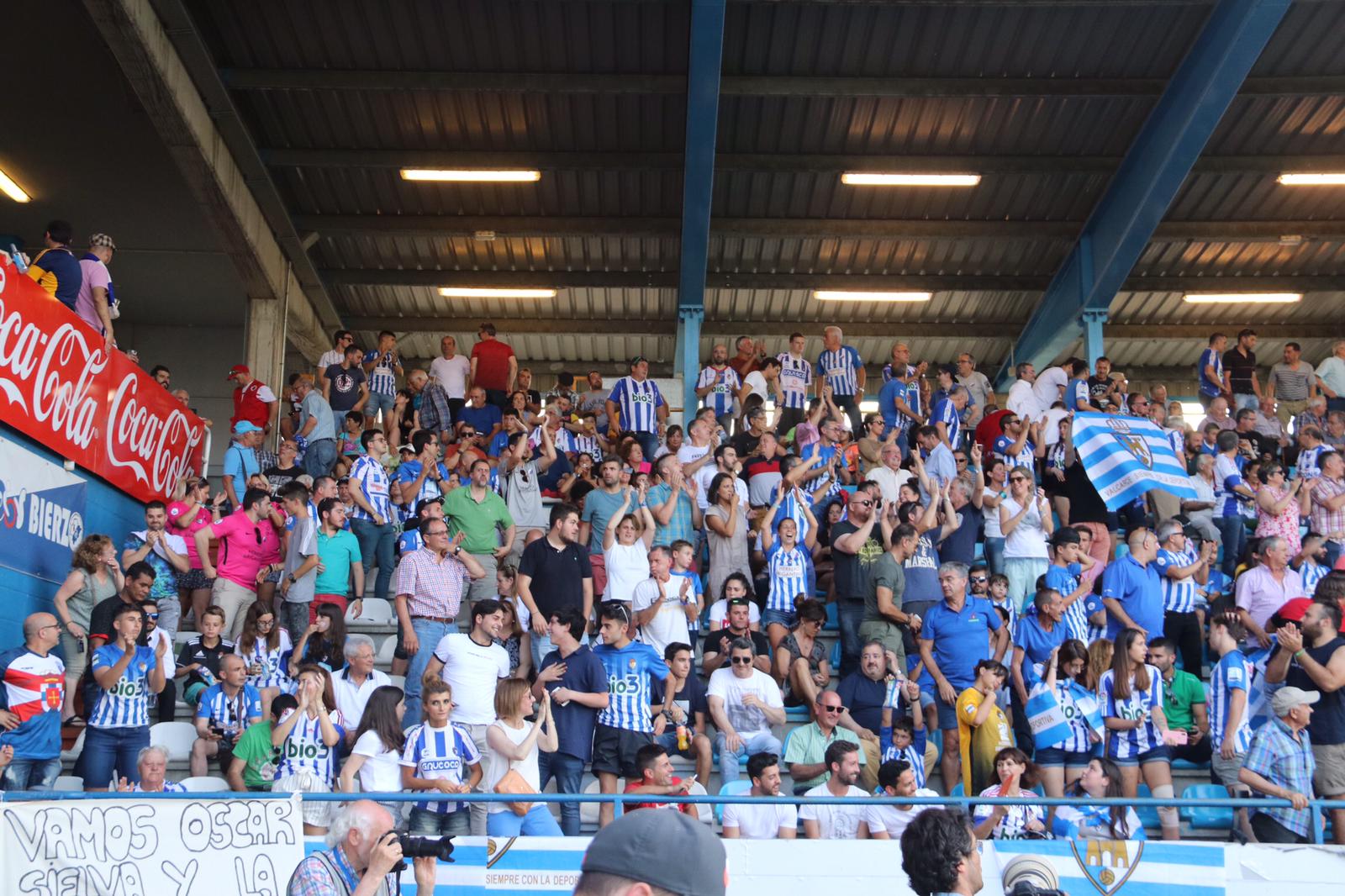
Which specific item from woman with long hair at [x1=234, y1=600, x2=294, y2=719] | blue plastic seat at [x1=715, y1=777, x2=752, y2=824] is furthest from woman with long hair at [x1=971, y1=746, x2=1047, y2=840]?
woman with long hair at [x1=234, y1=600, x2=294, y2=719]

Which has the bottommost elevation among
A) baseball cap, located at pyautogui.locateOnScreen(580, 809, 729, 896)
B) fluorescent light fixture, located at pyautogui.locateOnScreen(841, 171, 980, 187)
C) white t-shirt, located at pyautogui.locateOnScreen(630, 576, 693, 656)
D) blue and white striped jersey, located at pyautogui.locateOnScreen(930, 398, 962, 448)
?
baseball cap, located at pyautogui.locateOnScreen(580, 809, 729, 896)

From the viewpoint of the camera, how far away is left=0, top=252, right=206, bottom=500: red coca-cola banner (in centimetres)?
1012

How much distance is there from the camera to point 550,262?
19.3m

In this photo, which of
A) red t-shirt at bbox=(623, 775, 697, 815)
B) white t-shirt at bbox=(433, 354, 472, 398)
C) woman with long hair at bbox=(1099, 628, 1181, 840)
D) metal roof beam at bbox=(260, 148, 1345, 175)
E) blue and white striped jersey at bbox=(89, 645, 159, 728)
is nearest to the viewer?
red t-shirt at bbox=(623, 775, 697, 815)

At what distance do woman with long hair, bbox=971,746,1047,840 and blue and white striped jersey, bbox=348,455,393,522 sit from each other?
5.72m

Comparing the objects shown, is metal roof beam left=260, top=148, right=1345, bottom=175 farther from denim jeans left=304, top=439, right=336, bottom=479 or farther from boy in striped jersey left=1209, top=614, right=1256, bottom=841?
boy in striped jersey left=1209, top=614, right=1256, bottom=841

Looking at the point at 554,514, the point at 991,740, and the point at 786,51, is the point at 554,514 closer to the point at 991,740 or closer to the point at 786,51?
the point at 991,740

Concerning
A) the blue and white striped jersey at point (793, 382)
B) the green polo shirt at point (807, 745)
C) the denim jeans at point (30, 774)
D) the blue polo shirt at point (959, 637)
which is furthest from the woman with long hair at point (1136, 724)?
the blue and white striped jersey at point (793, 382)

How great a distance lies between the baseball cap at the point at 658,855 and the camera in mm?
1829

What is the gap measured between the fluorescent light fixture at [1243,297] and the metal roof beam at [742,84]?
4745 mm

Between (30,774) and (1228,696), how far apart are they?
25.5 feet

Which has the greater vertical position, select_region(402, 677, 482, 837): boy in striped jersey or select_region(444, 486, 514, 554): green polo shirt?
select_region(444, 486, 514, 554): green polo shirt

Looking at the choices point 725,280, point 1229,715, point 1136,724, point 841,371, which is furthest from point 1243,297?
point 1136,724

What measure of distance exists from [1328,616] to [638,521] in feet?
16.8
